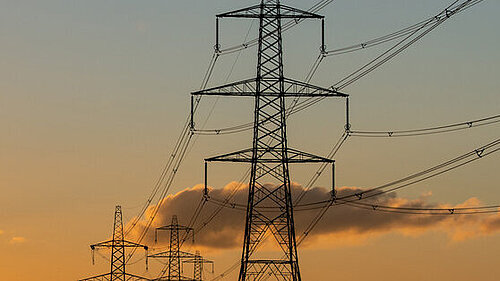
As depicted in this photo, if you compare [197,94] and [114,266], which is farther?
[114,266]

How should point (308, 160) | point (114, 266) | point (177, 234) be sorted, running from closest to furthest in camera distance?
point (308, 160), point (114, 266), point (177, 234)

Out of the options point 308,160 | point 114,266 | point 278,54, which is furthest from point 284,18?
point 114,266

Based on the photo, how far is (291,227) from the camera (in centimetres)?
10212

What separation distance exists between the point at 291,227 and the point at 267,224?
1652 millimetres

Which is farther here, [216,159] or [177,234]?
[177,234]

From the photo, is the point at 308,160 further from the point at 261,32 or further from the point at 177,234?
the point at 177,234

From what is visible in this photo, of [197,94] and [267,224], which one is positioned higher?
[197,94]

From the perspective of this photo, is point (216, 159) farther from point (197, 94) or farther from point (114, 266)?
point (114, 266)

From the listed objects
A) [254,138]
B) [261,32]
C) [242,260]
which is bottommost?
[242,260]

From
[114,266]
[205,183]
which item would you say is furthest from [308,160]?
[114,266]

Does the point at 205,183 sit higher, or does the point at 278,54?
the point at 278,54

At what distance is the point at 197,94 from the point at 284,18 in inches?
303

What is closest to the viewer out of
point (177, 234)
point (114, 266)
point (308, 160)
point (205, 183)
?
point (308, 160)

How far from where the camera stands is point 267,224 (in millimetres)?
102812
